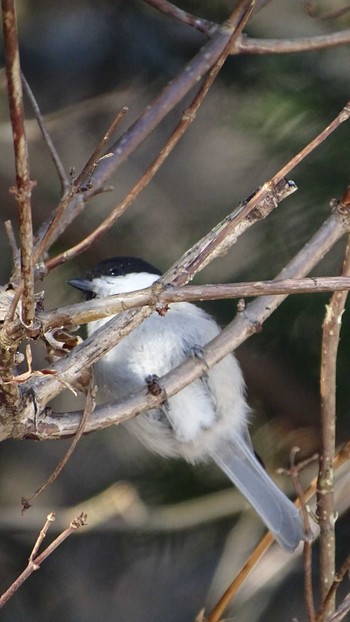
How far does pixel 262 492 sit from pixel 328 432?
1.44 ft

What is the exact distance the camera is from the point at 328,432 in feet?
4.98

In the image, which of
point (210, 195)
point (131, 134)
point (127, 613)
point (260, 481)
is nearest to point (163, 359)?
point (260, 481)

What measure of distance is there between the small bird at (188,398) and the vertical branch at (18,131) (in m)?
0.93

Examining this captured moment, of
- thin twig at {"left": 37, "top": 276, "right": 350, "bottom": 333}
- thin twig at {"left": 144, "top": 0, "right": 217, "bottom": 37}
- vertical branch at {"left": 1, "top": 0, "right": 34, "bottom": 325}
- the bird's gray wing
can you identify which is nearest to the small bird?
the bird's gray wing

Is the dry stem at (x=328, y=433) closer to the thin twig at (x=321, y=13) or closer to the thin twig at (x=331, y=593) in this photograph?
the thin twig at (x=331, y=593)

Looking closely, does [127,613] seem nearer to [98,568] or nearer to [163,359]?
[98,568]

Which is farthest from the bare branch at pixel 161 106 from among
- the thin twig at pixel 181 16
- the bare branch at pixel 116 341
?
the bare branch at pixel 116 341

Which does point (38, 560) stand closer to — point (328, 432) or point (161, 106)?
point (328, 432)

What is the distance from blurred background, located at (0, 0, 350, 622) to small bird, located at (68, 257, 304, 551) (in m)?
0.18

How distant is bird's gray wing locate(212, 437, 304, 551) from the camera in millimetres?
1824

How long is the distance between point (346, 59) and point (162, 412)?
88 cm

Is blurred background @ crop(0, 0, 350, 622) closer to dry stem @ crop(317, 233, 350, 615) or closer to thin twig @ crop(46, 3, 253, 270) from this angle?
dry stem @ crop(317, 233, 350, 615)

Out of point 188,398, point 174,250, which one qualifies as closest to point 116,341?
point 188,398

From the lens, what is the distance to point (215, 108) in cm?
237
